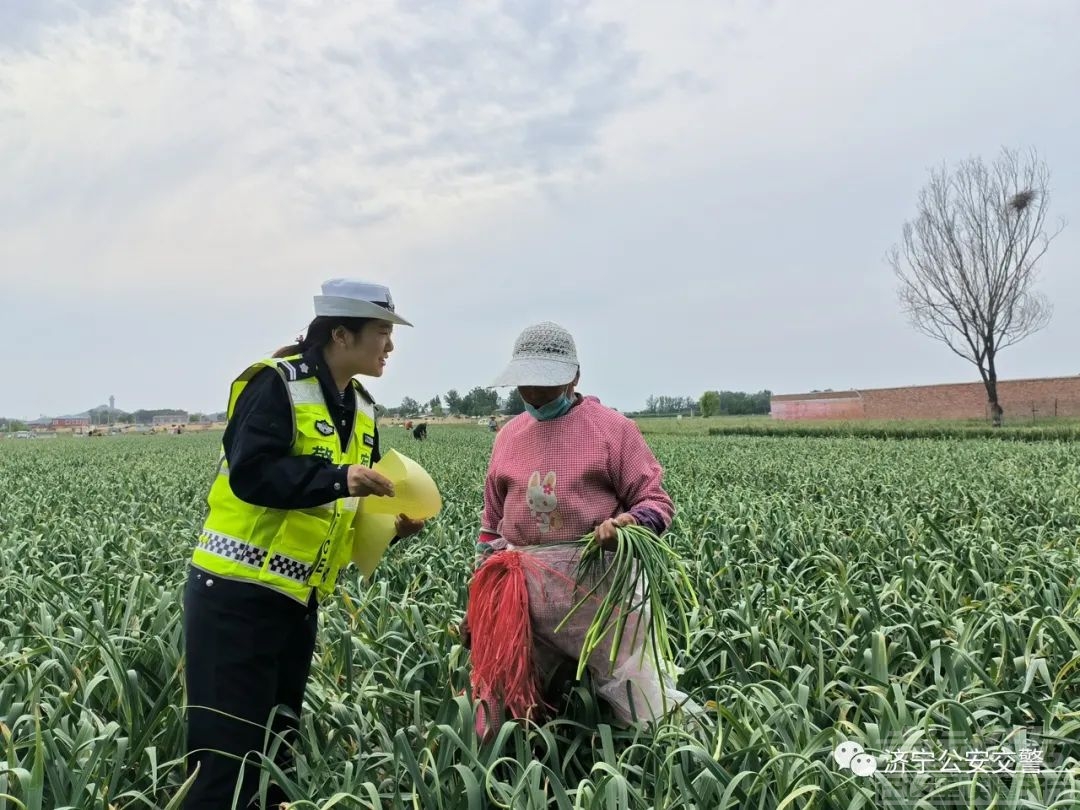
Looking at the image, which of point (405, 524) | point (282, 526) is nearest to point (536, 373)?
point (405, 524)

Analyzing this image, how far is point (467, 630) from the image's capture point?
2613 mm

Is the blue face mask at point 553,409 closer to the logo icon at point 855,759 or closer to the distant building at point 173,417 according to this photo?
the logo icon at point 855,759

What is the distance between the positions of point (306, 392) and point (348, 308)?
270mm

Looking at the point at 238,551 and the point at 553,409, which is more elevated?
the point at 553,409

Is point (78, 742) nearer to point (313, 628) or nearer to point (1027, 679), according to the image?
point (313, 628)

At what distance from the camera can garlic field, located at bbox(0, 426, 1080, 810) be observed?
2.01 meters

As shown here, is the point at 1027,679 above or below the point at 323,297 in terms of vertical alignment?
below

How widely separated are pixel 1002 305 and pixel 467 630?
139 feet

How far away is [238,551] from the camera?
6.70 ft

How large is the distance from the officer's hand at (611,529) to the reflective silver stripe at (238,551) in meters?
0.96

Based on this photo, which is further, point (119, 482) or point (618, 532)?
point (119, 482)

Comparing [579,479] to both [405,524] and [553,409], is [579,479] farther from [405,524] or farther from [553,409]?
[405,524]

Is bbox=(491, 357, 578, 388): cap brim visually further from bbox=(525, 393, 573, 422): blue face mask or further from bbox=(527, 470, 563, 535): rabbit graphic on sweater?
bbox=(527, 470, 563, 535): rabbit graphic on sweater

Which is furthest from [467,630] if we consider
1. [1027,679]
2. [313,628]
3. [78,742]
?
[1027,679]
